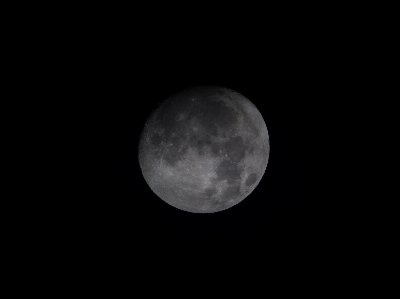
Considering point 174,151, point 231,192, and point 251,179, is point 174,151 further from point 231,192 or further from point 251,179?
point 251,179

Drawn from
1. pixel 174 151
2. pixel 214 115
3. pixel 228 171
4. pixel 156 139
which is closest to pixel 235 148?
pixel 228 171

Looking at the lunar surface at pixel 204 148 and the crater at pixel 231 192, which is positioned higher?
the lunar surface at pixel 204 148

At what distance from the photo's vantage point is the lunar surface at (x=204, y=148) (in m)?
2.93

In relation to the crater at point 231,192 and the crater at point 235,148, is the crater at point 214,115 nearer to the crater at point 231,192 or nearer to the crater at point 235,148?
the crater at point 235,148

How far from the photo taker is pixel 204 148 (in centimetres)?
290

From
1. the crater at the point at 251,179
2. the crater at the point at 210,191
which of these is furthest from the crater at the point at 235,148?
the crater at the point at 210,191

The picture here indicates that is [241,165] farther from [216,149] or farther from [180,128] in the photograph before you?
[180,128]

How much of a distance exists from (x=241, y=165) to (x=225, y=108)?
597 mm

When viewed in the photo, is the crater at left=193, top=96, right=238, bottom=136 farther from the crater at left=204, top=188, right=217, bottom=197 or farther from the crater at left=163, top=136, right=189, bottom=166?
the crater at left=204, top=188, right=217, bottom=197

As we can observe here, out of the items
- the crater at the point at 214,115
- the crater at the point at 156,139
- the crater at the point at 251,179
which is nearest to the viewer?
the crater at the point at 214,115

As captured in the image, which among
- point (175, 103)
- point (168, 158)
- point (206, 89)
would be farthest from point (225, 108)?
point (168, 158)

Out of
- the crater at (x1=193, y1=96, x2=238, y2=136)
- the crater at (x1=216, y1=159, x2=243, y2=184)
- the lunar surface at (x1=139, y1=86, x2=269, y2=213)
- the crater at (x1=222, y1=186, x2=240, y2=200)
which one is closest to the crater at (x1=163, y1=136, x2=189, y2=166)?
the lunar surface at (x1=139, y1=86, x2=269, y2=213)

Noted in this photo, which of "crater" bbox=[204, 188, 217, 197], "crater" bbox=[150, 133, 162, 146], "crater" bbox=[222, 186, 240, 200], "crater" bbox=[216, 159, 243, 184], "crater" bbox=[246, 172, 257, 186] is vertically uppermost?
"crater" bbox=[150, 133, 162, 146]

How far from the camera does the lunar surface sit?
293cm
